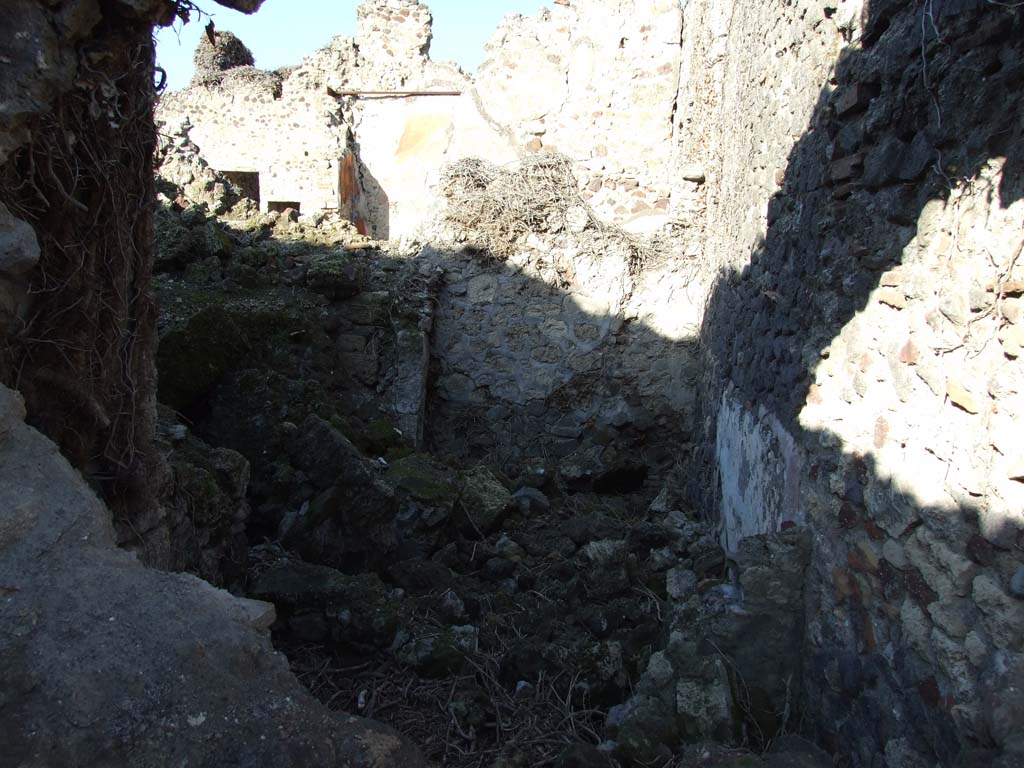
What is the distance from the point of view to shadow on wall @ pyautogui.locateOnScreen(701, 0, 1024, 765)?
163 cm

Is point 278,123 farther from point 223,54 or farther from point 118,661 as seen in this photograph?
point 118,661

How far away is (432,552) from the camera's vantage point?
3871 mm

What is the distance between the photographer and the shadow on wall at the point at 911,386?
5.35ft

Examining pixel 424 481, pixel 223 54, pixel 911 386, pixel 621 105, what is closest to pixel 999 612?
pixel 911 386

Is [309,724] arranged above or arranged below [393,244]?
below

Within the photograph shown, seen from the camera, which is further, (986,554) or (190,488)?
(190,488)

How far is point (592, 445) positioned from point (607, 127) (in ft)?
9.06

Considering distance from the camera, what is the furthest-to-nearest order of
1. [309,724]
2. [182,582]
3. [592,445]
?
1. [592,445]
2. [182,582]
3. [309,724]

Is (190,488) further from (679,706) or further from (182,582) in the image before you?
(679,706)

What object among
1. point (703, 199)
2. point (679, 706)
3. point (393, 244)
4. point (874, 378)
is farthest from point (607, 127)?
point (679, 706)

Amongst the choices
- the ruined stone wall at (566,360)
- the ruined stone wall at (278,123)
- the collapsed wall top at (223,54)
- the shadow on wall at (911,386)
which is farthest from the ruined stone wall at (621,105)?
the collapsed wall top at (223,54)

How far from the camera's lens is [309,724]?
1576 millimetres

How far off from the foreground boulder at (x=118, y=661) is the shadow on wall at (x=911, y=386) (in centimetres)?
122

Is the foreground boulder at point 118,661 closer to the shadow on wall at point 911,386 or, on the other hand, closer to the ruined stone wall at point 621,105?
the shadow on wall at point 911,386
